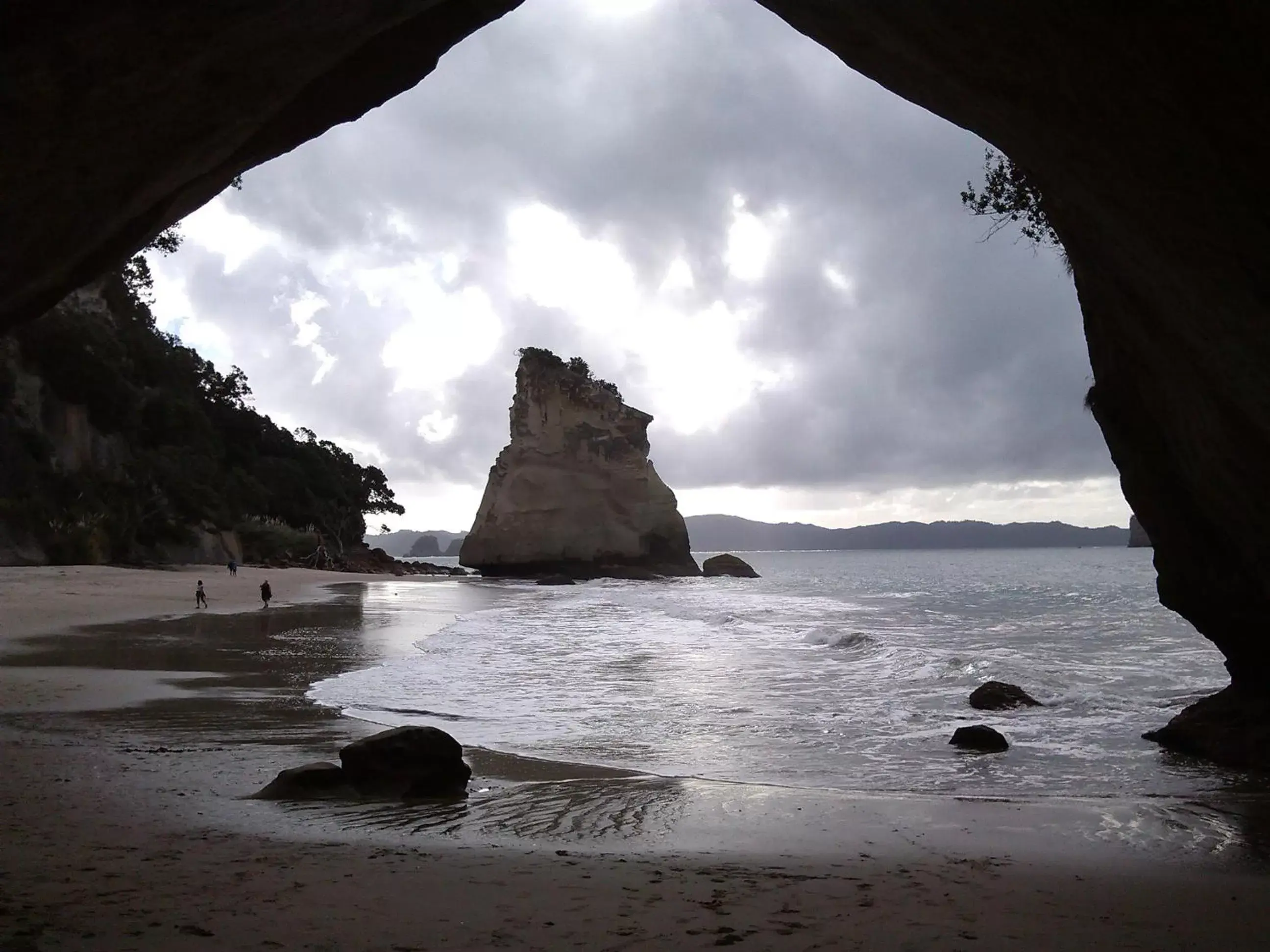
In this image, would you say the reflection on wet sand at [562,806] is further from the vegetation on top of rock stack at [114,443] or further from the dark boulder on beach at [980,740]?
the vegetation on top of rock stack at [114,443]

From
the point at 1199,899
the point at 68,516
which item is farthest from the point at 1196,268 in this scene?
the point at 68,516

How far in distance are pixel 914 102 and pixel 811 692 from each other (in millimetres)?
8692

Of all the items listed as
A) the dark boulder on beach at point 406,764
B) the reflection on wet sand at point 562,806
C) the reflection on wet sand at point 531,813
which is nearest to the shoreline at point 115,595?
the reflection on wet sand at point 562,806

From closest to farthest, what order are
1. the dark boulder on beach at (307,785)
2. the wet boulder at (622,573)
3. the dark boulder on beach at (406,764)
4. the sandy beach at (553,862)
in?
the sandy beach at (553,862), the dark boulder on beach at (307,785), the dark boulder on beach at (406,764), the wet boulder at (622,573)

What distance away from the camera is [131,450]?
4359 cm

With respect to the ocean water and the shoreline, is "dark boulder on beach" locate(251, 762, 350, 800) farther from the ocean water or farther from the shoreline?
the shoreline

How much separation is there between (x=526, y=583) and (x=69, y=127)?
167ft

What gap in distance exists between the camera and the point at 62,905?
3.57 metres

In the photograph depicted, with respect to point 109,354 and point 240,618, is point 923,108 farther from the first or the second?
point 109,354

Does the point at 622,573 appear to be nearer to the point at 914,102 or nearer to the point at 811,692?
the point at 811,692

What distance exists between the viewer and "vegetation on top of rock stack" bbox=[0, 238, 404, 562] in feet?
116

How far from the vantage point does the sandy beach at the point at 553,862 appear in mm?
3518

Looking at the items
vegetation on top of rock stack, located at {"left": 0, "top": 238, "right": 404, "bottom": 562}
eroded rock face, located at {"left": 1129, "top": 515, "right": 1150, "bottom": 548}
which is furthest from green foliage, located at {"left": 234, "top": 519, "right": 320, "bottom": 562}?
eroded rock face, located at {"left": 1129, "top": 515, "right": 1150, "bottom": 548}

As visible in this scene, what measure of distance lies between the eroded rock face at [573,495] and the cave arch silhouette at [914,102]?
52817mm
